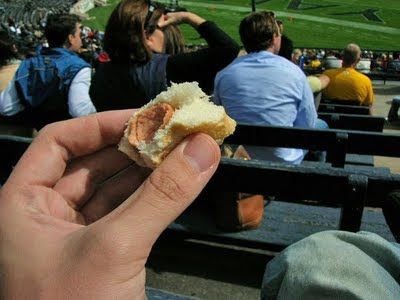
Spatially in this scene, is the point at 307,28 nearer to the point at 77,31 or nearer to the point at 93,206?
the point at 77,31

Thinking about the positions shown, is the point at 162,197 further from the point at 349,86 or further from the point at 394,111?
the point at 394,111

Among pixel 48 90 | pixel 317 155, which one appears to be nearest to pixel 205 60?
pixel 48 90

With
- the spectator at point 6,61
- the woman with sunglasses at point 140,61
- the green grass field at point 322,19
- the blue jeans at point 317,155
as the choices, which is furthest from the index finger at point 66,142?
the green grass field at point 322,19

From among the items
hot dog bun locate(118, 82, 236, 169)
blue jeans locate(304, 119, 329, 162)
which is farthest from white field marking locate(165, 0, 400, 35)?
hot dog bun locate(118, 82, 236, 169)

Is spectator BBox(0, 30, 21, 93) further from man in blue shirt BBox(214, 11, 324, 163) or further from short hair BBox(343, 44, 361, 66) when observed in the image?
short hair BBox(343, 44, 361, 66)

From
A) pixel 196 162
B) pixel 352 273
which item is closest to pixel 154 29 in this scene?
pixel 196 162
